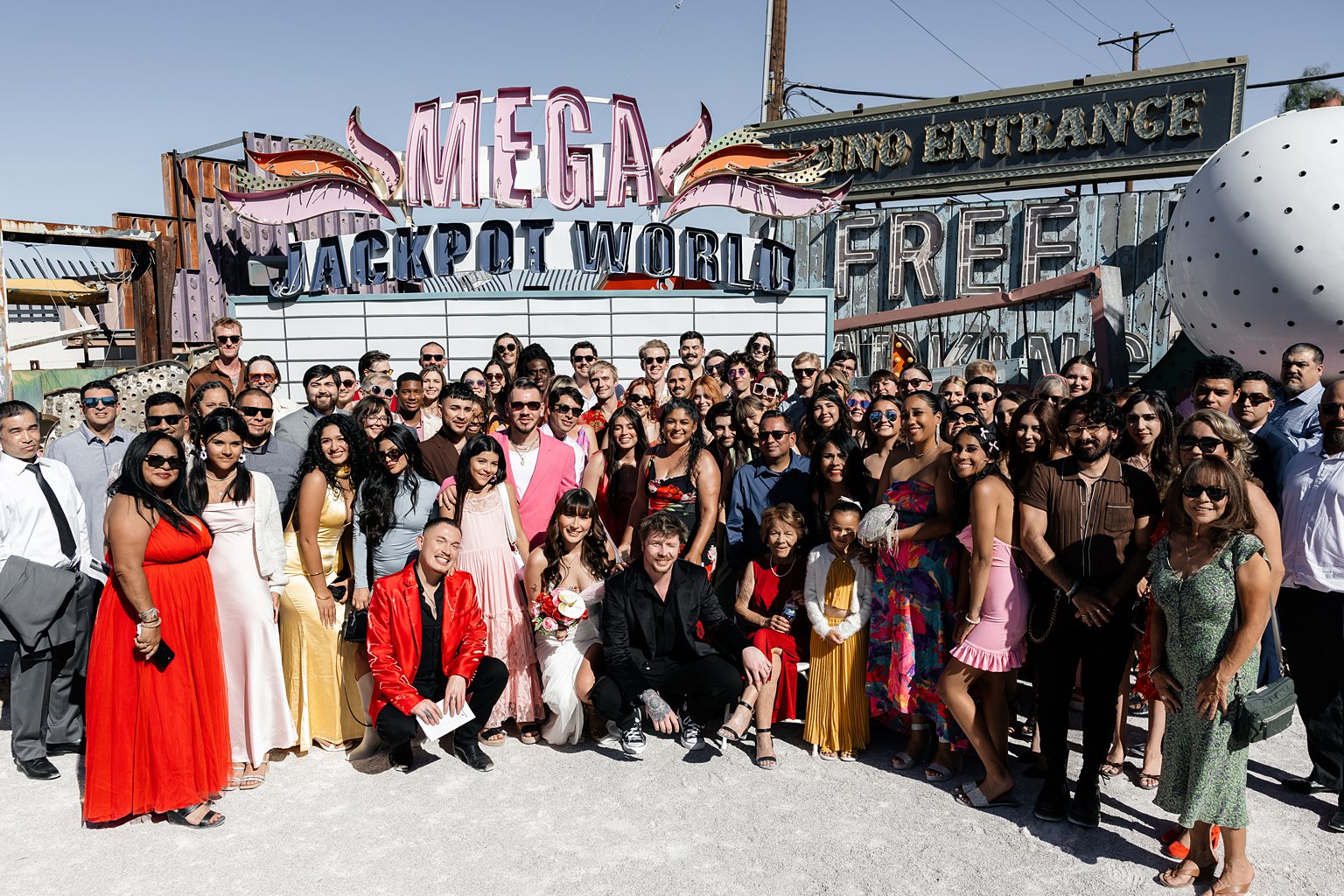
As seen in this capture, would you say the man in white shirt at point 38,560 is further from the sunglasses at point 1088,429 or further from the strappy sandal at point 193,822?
the sunglasses at point 1088,429

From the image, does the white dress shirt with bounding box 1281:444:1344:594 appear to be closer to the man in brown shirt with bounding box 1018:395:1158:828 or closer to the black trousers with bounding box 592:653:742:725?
the man in brown shirt with bounding box 1018:395:1158:828

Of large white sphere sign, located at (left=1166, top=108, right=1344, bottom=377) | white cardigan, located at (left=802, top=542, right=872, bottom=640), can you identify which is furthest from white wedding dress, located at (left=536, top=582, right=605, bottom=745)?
large white sphere sign, located at (left=1166, top=108, right=1344, bottom=377)

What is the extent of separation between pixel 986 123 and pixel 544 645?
46.0 ft

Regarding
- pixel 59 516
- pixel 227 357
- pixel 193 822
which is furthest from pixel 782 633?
pixel 227 357

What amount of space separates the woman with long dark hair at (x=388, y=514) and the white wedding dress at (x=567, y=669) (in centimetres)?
85

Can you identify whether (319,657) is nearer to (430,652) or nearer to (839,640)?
(430,652)

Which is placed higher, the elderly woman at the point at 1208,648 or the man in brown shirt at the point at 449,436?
the man in brown shirt at the point at 449,436

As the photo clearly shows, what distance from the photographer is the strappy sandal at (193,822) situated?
12.3ft

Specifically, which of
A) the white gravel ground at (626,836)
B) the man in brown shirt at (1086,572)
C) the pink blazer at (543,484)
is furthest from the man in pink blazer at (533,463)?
the man in brown shirt at (1086,572)

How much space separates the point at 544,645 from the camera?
468cm

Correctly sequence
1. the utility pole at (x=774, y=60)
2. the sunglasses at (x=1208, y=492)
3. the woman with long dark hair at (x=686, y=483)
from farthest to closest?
the utility pole at (x=774, y=60) → the woman with long dark hair at (x=686, y=483) → the sunglasses at (x=1208, y=492)

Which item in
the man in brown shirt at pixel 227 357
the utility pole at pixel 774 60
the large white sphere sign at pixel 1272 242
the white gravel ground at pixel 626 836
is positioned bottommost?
the white gravel ground at pixel 626 836

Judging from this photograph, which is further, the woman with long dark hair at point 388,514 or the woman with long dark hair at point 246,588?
the woman with long dark hair at point 388,514

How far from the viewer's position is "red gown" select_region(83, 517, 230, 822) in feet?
12.0
